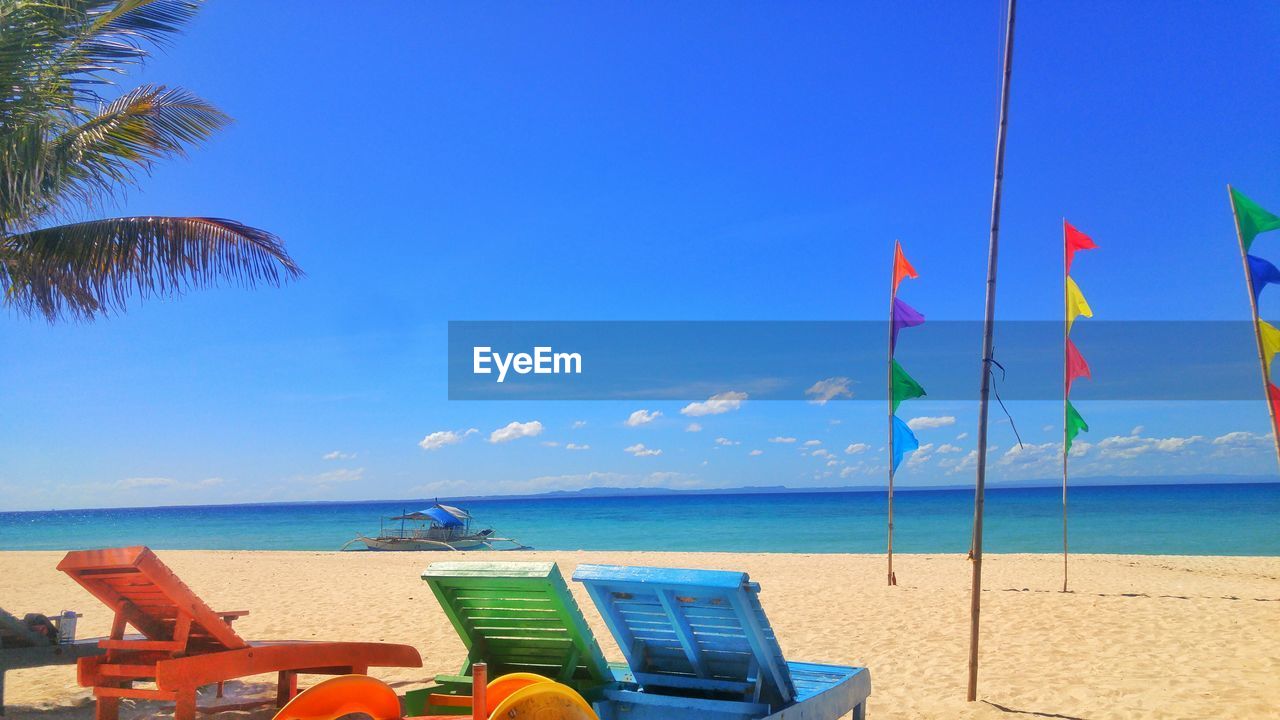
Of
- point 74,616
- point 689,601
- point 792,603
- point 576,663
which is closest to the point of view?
point 689,601

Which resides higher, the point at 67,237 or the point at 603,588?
the point at 67,237

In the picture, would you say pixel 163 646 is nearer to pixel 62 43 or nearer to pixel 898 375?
pixel 62 43

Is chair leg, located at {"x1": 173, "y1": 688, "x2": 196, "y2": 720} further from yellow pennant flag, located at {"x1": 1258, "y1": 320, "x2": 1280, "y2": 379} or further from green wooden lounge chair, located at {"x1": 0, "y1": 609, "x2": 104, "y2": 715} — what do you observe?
yellow pennant flag, located at {"x1": 1258, "y1": 320, "x2": 1280, "y2": 379}

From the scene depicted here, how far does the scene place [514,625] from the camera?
371cm

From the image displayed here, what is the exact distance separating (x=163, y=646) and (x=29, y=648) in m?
2.04

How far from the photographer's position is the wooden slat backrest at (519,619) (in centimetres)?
341

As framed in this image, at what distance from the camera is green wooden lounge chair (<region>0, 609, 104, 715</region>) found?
4797 mm

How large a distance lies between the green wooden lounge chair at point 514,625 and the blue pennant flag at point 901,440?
24.2 feet

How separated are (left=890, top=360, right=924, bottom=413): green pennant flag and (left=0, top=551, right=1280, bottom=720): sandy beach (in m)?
2.45

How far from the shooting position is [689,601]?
3316 millimetres

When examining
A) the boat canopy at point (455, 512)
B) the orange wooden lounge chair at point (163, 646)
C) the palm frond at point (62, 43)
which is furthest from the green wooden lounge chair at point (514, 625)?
the boat canopy at point (455, 512)

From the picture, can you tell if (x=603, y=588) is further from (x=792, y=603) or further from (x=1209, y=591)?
(x=1209, y=591)

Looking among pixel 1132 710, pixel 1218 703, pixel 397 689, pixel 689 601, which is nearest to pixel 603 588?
pixel 689 601

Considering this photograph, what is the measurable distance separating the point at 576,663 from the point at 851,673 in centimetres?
136
